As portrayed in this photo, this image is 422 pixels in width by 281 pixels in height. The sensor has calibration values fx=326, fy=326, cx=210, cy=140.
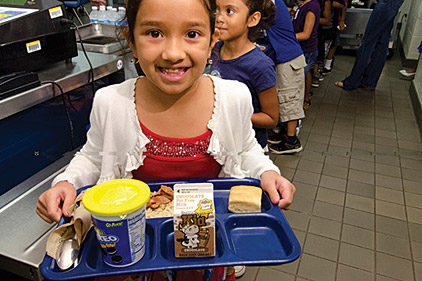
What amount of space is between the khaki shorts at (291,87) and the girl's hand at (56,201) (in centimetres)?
217

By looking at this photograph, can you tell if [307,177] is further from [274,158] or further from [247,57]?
[247,57]

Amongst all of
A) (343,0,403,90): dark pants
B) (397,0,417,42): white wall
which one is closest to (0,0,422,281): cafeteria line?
(343,0,403,90): dark pants

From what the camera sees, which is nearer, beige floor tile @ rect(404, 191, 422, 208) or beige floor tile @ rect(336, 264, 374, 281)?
beige floor tile @ rect(336, 264, 374, 281)

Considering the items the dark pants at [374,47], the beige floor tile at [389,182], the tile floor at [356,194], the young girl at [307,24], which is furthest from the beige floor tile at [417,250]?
the dark pants at [374,47]

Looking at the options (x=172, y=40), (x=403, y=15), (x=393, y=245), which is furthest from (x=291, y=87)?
(x=403, y=15)

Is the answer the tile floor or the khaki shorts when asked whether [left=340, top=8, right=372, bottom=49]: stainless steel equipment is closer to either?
the tile floor

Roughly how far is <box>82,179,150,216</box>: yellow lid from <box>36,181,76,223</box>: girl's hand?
0.23 m

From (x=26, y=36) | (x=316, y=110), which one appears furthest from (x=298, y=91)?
(x=26, y=36)

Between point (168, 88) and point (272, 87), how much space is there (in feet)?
3.07

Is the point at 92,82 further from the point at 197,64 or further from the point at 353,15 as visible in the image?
the point at 353,15

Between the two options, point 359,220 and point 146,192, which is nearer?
point 146,192

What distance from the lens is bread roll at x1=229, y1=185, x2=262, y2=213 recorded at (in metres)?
0.91

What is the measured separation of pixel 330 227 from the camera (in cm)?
235

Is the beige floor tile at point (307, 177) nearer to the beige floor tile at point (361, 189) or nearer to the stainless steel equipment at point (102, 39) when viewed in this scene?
the beige floor tile at point (361, 189)
